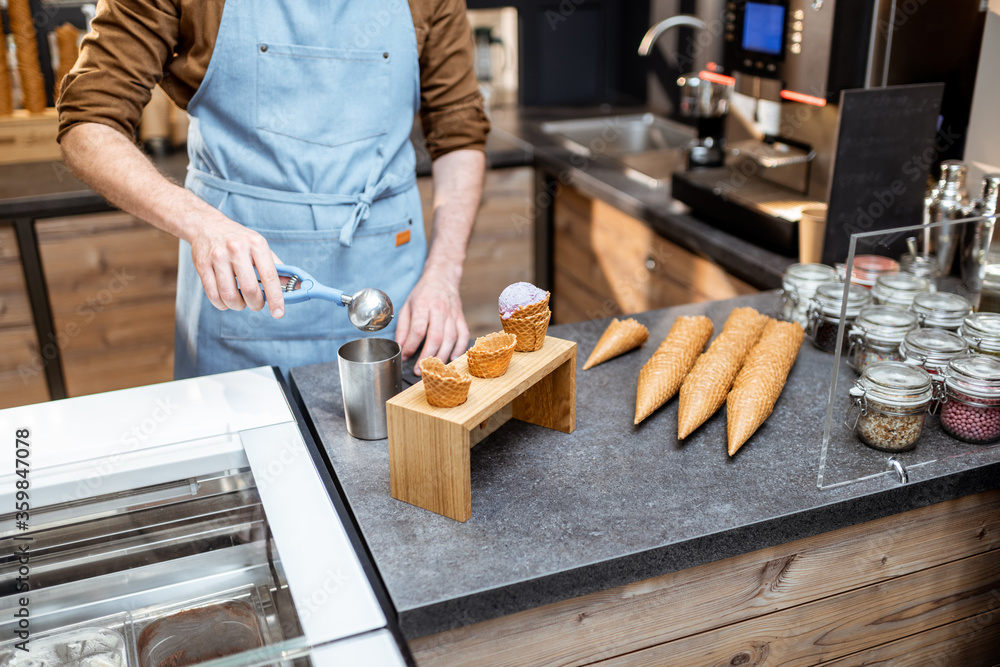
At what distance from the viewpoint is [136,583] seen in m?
0.83

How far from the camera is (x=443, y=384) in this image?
0.83 meters

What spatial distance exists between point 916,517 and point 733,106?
1.34 meters

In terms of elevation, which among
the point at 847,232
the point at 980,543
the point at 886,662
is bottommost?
the point at 886,662

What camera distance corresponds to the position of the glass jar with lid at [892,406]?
37.6 inches

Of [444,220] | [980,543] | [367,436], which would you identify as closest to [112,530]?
[367,436]

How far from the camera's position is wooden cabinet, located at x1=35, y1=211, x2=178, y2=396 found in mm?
2320

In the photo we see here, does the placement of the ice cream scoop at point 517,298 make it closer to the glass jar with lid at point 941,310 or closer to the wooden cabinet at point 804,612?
the wooden cabinet at point 804,612

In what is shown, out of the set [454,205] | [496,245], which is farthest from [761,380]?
[496,245]

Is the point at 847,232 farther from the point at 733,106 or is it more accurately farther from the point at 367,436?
the point at 367,436

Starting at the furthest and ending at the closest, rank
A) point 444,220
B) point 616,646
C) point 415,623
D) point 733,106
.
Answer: point 733,106, point 444,220, point 616,646, point 415,623

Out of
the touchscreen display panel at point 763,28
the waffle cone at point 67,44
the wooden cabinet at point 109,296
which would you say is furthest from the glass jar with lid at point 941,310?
the waffle cone at point 67,44

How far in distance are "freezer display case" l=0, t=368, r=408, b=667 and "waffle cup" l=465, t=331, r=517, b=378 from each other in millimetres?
200

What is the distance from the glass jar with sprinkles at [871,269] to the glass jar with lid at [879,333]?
0.27 ft

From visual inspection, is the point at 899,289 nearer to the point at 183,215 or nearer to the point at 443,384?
the point at 443,384
